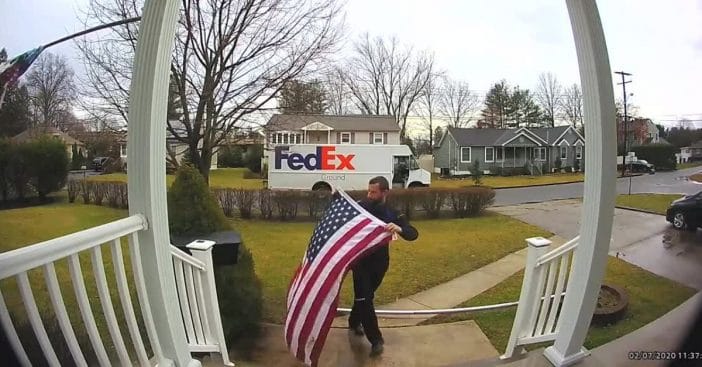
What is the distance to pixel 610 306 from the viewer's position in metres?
3.44

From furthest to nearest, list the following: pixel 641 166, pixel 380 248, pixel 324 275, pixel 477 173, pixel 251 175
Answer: pixel 251 175, pixel 477 173, pixel 641 166, pixel 380 248, pixel 324 275

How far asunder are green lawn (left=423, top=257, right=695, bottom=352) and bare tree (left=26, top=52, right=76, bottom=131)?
368 centimetres

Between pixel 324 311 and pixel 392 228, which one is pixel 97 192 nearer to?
pixel 324 311

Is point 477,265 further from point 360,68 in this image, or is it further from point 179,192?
point 360,68

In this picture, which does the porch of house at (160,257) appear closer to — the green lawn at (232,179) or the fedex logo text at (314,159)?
the green lawn at (232,179)

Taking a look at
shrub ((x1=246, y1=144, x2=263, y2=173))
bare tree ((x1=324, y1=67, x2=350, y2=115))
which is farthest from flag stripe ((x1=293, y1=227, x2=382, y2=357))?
shrub ((x1=246, y1=144, x2=263, y2=173))

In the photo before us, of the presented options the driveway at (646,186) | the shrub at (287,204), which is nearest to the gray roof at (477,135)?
the driveway at (646,186)

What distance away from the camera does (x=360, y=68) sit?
973cm

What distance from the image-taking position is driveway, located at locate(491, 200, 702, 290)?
3.21m

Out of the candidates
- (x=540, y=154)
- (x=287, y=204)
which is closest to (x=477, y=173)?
(x=540, y=154)

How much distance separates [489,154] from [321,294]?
1075cm

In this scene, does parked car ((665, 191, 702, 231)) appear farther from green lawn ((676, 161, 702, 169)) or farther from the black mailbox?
the black mailbox

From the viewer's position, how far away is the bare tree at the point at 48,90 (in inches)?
121

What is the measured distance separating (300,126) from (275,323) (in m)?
8.18
